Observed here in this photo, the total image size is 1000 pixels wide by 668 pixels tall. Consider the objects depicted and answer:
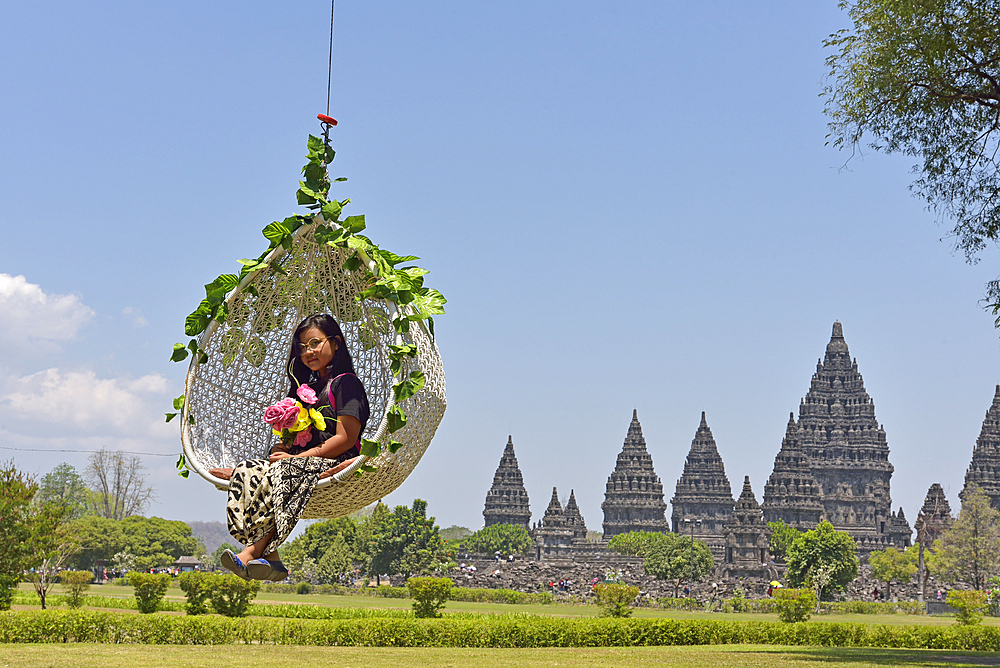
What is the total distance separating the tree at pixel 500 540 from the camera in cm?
8919

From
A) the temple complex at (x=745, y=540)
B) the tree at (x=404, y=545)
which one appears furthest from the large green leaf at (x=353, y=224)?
the temple complex at (x=745, y=540)

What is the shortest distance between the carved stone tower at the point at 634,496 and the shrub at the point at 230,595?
6810 centimetres

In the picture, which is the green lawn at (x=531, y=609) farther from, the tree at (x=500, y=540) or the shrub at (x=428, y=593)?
the tree at (x=500, y=540)

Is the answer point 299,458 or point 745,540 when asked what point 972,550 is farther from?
point 299,458

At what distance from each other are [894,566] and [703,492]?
29.3m

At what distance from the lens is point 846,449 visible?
301ft

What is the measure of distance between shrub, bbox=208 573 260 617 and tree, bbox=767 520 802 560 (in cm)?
5323

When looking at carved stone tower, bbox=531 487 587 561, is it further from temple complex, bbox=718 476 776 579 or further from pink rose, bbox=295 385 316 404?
pink rose, bbox=295 385 316 404

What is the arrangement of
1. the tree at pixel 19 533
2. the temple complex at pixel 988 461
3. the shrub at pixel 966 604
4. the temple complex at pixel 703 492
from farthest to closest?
the temple complex at pixel 703 492 → the temple complex at pixel 988 461 → the shrub at pixel 966 604 → the tree at pixel 19 533

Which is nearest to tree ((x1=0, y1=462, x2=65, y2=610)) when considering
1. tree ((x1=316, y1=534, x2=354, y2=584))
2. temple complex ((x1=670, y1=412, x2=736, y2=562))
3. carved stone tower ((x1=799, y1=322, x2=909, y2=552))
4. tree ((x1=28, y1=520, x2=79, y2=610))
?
tree ((x1=28, y1=520, x2=79, y2=610))

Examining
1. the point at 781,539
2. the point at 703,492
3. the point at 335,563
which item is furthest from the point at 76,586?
the point at 703,492

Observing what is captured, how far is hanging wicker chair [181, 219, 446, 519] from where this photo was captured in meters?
5.89

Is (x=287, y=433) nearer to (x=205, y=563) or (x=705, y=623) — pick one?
(x=705, y=623)

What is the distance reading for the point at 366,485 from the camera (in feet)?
19.3
